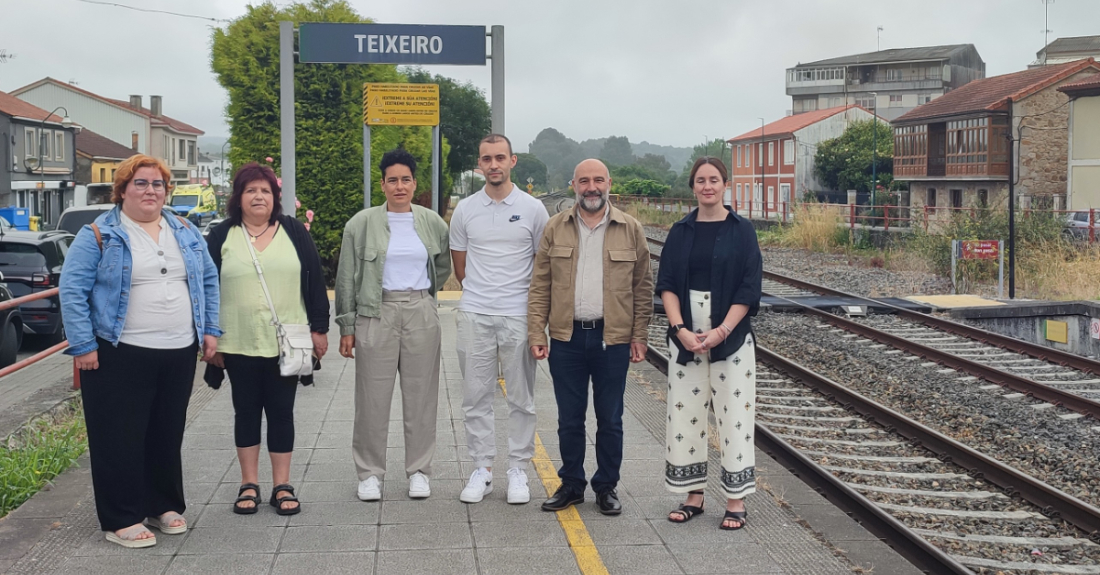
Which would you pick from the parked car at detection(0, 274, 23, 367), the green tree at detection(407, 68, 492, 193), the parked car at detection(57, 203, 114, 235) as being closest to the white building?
the green tree at detection(407, 68, 492, 193)

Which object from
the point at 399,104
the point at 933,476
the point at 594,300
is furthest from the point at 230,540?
the point at 399,104

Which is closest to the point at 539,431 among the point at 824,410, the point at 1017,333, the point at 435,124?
the point at 824,410

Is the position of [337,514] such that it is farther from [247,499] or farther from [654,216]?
[654,216]

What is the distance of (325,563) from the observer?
4711 mm

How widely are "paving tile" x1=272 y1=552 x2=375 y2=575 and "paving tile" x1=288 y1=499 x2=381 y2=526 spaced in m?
0.50

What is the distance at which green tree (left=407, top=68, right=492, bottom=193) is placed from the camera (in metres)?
49.0

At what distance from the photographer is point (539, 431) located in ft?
25.3

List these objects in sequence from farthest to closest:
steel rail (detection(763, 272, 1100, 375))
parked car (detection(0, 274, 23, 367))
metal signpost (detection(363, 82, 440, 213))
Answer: metal signpost (detection(363, 82, 440, 213)) → steel rail (detection(763, 272, 1100, 375)) → parked car (detection(0, 274, 23, 367))

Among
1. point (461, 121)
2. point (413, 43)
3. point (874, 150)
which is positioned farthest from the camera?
point (874, 150)

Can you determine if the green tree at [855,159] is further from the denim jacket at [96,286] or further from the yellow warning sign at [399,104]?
the denim jacket at [96,286]

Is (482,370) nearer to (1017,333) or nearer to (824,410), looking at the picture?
(824,410)

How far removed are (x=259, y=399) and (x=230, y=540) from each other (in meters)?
0.78

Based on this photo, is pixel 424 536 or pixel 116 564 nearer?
pixel 116 564

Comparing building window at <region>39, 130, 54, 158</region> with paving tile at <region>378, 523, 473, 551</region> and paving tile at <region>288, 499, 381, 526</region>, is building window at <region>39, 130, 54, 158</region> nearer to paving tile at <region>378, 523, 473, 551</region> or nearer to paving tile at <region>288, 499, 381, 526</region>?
paving tile at <region>288, 499, 381, 526</region>
